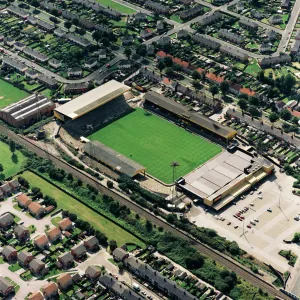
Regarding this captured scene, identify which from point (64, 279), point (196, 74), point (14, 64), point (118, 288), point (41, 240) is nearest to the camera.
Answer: point (118, 288)

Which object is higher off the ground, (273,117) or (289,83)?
(289,83)

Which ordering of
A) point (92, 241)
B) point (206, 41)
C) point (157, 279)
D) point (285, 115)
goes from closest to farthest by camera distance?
point (157, 279)
point (92, 241)
point (285, 115)
point (206, 41)

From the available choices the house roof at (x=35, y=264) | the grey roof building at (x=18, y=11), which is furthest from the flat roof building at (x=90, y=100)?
the grey roof building at (x=18, y=11)

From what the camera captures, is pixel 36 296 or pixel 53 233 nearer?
pixel 36 296

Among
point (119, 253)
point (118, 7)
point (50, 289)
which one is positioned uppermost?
point (119, 253)

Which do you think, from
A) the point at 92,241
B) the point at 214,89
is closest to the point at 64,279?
the point at 92,241

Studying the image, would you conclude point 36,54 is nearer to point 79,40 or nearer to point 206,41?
point 79,40

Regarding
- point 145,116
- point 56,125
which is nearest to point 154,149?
point 145,116

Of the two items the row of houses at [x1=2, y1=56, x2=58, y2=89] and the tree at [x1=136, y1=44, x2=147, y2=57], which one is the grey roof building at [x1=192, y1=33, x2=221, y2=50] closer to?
the tree at [x1=136, y1=44, x2=147, y2=57]
